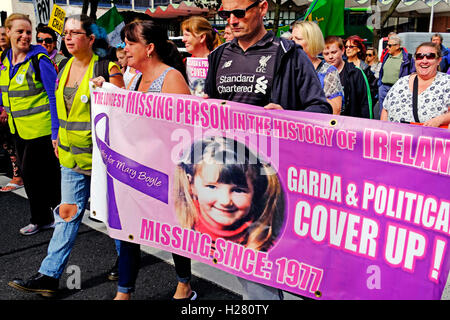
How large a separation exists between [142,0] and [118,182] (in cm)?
4192

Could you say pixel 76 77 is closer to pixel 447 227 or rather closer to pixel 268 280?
pixel 268 280

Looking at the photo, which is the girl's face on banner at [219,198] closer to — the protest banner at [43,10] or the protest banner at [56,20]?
the protest banner at [56,20]

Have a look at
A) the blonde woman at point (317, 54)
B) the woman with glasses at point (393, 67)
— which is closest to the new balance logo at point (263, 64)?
the blonde woman at point (317, 54)

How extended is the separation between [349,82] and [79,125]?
3.21 m

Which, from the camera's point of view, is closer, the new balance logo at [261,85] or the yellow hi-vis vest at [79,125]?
the new balance logo at [261,85]

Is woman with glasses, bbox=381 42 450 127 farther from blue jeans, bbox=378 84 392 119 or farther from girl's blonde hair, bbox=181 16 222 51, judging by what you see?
blue jeans, bbox=378 84 392 119

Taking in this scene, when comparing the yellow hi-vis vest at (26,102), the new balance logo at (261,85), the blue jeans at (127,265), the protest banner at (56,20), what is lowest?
the blue jeans at (127,265)

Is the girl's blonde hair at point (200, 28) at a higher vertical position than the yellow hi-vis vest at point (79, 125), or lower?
higher

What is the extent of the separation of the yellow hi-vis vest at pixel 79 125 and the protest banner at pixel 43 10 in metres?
4.51

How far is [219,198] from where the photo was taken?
250cm

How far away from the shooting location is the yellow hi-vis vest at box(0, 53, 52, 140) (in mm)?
4531

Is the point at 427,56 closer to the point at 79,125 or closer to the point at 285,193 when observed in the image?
the point at 285,193

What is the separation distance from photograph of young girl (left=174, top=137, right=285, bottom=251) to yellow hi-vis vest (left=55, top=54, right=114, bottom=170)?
91 cm

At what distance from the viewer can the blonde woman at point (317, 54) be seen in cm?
414
